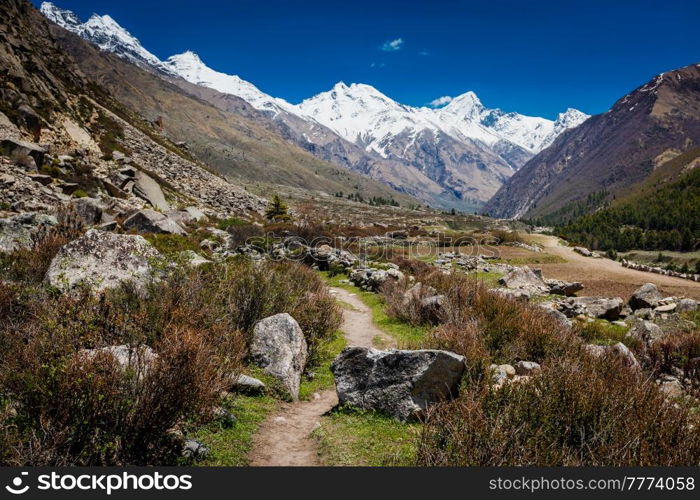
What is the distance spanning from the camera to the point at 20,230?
1163 cm

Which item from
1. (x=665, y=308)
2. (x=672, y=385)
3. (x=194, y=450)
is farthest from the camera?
(x=665, y=308)

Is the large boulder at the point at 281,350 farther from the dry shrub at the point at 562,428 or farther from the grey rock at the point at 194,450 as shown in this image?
the dry shrub at the point at 562,428

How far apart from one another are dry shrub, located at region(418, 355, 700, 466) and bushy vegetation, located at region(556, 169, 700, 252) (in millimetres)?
83514

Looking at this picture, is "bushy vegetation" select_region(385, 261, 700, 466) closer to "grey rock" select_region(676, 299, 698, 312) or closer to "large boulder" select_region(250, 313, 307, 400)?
"large boulder" select_region(250, 313, 307, 400)

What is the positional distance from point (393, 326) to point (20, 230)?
11.8m

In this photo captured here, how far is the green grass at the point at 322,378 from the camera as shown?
25.4 ft

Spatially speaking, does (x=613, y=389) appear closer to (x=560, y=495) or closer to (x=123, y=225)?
(x=560, y=495)

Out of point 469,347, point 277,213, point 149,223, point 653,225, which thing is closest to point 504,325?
point 469,347

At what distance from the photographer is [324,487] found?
3346mm

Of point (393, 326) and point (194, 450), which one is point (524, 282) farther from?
point (194, 450)

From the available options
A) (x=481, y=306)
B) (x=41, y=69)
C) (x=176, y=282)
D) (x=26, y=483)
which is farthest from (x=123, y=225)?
(x=41, y=69)

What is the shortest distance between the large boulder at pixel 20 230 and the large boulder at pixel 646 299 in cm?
2315

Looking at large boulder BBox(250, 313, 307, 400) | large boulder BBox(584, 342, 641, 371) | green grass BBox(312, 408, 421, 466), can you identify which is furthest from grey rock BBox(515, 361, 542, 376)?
large boulder BBox(250, 313, 307, 400)

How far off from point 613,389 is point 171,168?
4724 centimetres
